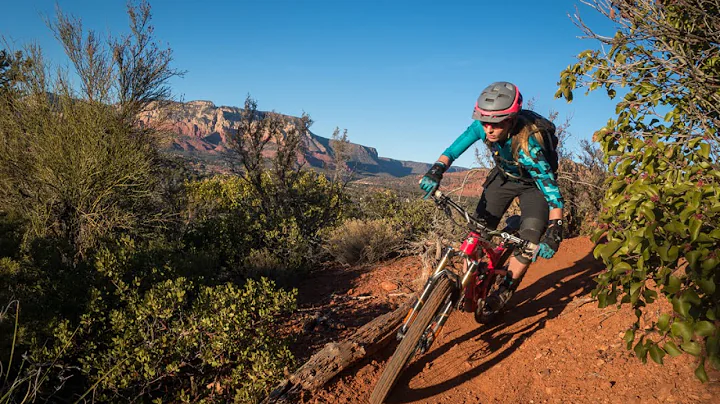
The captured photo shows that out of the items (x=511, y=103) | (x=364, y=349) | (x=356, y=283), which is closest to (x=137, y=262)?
(x=364, y=349)

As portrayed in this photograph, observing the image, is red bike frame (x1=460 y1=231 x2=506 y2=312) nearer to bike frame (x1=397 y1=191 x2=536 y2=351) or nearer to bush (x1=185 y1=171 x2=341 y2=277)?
bike frame (x1=397 y1=191 x2=536 y2=351)

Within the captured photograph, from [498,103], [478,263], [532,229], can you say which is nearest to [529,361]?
[478,263]

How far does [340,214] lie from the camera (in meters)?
9.66

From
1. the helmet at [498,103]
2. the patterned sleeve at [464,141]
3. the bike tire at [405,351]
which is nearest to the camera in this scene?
the bike tire at [405,351]

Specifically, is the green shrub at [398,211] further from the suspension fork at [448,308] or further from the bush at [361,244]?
the suspension fork at [448,308]

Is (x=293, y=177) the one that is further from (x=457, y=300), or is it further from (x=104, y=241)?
(x=457, y=300)

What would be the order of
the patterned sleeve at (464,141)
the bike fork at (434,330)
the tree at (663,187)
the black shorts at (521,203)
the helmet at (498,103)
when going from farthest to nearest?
the patterned sleeve at (464,141) < the black shorts at (521,203) < the helmet at (498,103) < the bike fork at (434,330) < the tree at (663,187)

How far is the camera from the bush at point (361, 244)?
8023 mm

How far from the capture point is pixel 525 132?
3.48 m

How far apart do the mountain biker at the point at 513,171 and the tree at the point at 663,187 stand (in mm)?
454

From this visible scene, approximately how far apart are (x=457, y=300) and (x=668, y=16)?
268 centimetres

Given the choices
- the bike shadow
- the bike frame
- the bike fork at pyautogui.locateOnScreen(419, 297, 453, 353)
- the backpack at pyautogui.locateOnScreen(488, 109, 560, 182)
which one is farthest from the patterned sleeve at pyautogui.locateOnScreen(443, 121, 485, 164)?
the bike shadow

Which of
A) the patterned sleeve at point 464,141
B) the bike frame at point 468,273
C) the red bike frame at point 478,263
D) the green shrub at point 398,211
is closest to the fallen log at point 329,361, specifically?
the bike frame at point 468,273

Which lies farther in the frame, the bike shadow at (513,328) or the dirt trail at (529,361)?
the bike shadow at (513,328)
